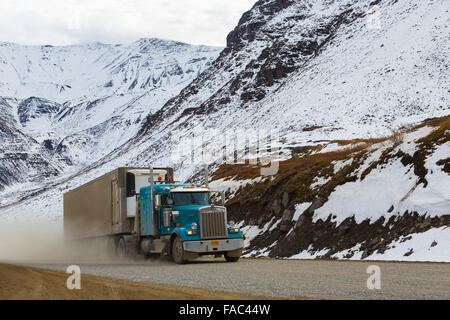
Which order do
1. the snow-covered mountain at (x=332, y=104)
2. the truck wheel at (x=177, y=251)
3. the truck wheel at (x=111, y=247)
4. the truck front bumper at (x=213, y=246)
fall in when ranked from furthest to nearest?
the truck wheel at (x=111, y=247)
the snow-covered mountain at (x=332, y=104)
the truck wheel at (x=177, y=251)
the truck front bumper at (x=213, y=246)

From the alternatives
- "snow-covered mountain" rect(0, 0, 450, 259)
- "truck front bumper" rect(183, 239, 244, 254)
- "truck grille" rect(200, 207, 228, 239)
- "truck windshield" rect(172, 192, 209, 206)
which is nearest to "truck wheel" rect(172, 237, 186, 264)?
"truck front bumper" rect(183, 239, 244, 254)

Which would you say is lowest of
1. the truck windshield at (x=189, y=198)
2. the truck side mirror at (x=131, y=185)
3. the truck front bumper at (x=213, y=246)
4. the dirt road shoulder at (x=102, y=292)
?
the dirt road shoulder at (x=102, y=292)

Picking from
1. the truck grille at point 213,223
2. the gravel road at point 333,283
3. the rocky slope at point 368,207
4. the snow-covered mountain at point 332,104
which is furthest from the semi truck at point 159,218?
the gravel road at point 333,283

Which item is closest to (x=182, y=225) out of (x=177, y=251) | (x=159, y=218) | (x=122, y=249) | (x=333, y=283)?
(x=177, y=251)

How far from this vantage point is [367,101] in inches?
4092

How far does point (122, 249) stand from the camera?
27.4 m

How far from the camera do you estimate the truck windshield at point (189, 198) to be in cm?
2359

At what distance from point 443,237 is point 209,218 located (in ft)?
29.1

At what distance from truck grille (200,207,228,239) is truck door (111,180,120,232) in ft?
21.2

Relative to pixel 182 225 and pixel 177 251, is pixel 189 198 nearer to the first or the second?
pixel 182 225

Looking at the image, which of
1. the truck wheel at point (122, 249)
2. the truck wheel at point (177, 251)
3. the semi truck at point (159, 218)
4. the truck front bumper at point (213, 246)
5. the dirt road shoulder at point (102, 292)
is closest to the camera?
the dirt road shoulder at point (102, 292)

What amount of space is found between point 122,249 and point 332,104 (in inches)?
3486

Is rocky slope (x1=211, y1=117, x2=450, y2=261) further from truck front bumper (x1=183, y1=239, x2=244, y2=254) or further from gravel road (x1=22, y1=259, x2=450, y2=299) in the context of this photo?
gravel road (x1=22, y1=259, x2=450, y2=299)

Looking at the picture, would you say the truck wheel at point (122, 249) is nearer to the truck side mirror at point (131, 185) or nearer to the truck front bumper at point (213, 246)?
the truck side mirror at point (131, 185)
